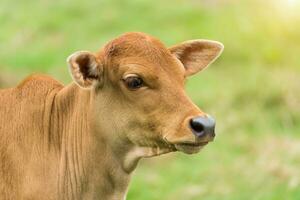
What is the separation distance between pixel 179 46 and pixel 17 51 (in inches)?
423

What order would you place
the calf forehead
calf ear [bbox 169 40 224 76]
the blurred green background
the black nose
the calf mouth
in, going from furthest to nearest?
the blurred green background, calf ear [bbox 169 40 224 76], the calf forehead, the calf mouth, the black nose

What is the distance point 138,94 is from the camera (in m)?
8.75

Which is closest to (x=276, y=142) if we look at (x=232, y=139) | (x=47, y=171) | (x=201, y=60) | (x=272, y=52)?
(x=232, y=139)

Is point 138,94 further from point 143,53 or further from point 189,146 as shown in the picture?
point 189,146

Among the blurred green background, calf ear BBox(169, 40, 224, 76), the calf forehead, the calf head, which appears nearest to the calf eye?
the calf head

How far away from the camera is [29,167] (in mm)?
9117

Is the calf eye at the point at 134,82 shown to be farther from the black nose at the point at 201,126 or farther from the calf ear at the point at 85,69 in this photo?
the black nose at the point at 201,126

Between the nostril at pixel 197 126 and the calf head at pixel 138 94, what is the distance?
3 centimetres

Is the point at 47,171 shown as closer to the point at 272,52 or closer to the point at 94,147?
the point at 94,147

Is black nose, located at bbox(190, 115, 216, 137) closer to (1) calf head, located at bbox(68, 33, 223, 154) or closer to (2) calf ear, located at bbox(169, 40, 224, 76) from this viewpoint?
(1) calf head, located at bbox(68, 33, 223, 154)

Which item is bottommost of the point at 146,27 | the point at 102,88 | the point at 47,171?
the point at 146,27

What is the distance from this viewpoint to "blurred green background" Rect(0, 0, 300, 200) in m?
14.3

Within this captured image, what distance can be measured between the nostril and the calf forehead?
0.59m

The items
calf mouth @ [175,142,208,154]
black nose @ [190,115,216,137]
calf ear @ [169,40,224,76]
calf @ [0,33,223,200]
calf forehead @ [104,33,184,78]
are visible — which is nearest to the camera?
black nose @ [190,115,216,137]
